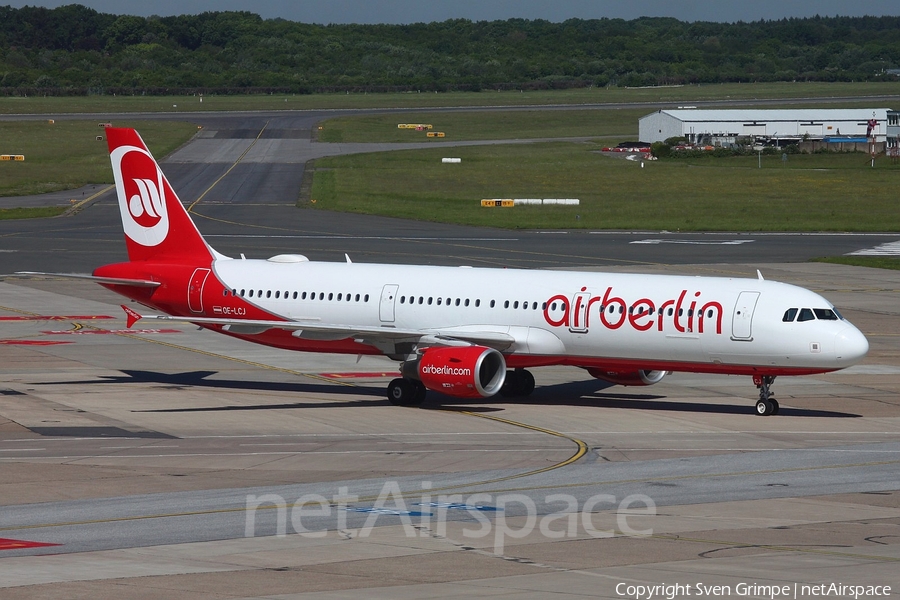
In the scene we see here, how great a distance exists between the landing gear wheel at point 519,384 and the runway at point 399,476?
670 millimetres

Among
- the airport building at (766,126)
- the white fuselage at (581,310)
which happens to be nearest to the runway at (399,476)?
the white fuselage at (581,310)

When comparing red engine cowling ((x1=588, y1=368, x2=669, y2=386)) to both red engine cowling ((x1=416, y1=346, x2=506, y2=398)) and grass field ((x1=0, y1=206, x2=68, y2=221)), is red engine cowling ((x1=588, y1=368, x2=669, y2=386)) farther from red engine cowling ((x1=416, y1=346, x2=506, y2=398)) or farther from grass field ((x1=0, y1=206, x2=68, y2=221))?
grass field ((x1=0, y1=206, x2=68, y2=221))

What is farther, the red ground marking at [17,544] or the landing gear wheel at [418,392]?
the landing gear wheel at [418,392]

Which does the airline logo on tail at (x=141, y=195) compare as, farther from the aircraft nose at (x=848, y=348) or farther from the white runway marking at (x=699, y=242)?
the white runway marking at (x=699, y=242)

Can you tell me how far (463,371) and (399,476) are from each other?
372 inches

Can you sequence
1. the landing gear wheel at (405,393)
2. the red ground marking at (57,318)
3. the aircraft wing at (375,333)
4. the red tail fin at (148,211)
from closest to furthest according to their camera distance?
the aircraft wing at (375,333) → the landing gear wheel at (405,393) → the red tail fin at (148,211) → the red ground marking at (57,318)

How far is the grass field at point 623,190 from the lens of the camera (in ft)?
359

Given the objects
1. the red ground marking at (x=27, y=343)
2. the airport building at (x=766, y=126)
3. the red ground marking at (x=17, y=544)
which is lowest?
the red ground marking at (x=27, y=343)

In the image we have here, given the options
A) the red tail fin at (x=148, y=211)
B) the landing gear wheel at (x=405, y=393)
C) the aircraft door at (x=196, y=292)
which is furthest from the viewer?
the red tail fin at (x=148, y=211)

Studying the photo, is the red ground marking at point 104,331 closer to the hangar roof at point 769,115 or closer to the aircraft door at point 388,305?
the aircraft door at point 388,305

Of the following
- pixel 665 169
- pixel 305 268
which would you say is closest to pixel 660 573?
pixel 305 268

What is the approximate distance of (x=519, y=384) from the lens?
4434 centimetres

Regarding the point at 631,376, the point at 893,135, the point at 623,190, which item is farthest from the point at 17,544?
the point at 893,135

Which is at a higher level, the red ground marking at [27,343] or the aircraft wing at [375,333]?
the aircraft wing at [375,333]
